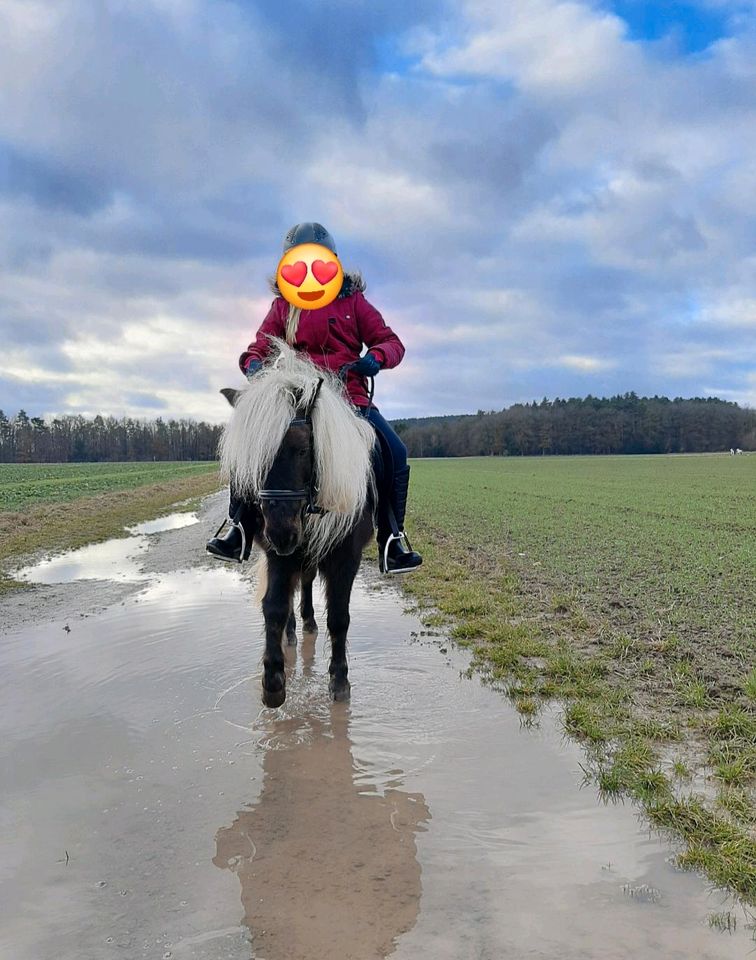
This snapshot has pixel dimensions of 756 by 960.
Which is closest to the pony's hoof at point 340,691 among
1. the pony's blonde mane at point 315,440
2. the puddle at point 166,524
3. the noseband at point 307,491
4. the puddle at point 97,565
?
the pony's blonde mane at point 315,440

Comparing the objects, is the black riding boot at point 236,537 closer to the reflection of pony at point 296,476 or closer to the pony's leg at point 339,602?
the reflection of pony at point 296,476

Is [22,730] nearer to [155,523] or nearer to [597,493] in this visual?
[155,523]

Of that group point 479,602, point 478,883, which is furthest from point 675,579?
point 478,883

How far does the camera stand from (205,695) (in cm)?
498

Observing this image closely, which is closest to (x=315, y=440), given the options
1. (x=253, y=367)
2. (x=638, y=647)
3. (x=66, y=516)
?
(x=253, y=367)

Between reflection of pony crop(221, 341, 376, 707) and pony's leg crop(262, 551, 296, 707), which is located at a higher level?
reflection of pony crop(221, 341, 376, 707)

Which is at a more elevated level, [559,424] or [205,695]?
[559,424]

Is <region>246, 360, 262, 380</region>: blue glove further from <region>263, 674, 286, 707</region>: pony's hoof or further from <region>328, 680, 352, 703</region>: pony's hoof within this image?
<region>328, 680, 352, 703</region>: pony's hoof

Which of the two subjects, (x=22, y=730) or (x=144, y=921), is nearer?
(x=144, y=921)

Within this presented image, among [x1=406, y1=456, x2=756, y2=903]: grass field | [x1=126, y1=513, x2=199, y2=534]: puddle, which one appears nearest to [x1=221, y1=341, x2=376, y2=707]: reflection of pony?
[x1=406, y1=456, x2=756, y2=903]: grass field

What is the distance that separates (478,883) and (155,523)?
18883 mm

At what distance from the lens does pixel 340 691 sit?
488 cm

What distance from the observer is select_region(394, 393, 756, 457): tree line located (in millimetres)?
107312

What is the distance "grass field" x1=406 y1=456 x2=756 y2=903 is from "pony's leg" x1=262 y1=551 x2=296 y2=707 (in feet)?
6.02
